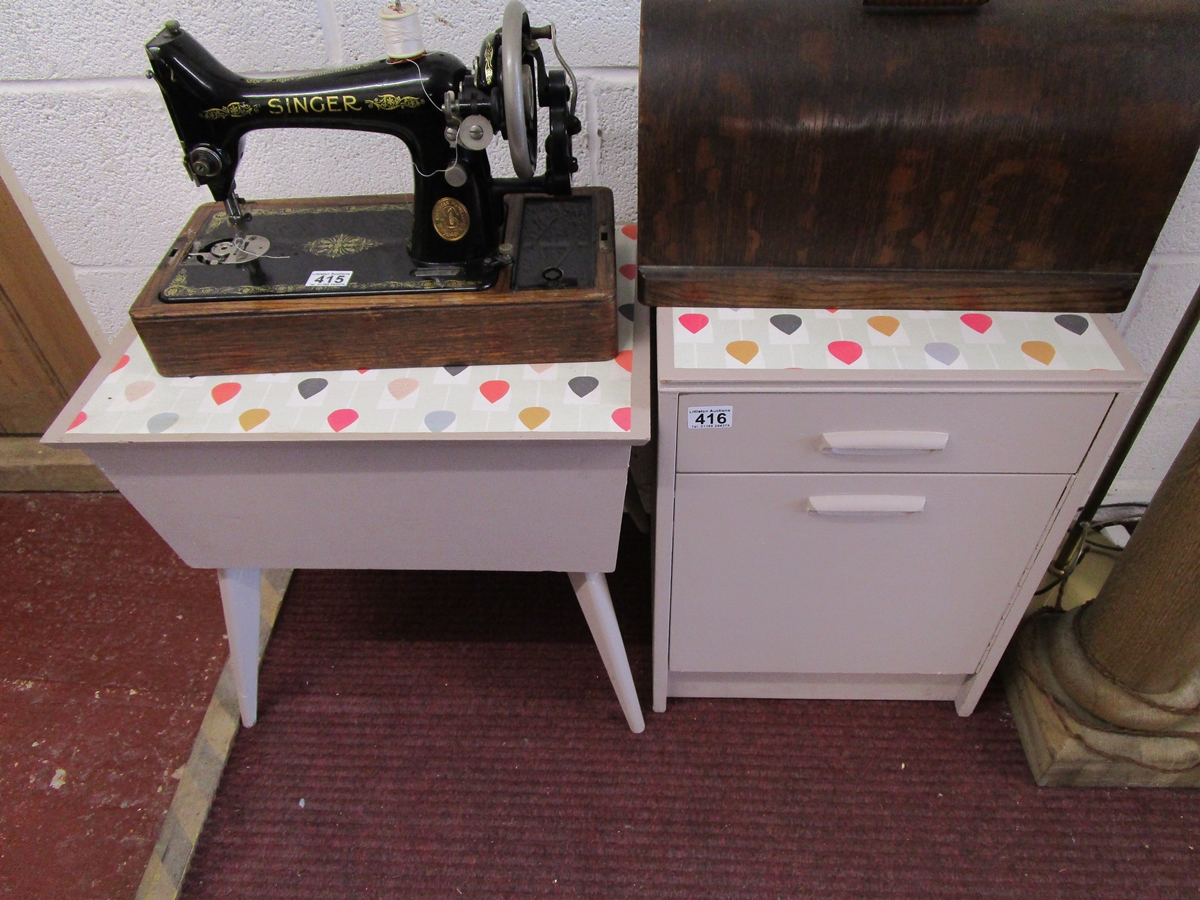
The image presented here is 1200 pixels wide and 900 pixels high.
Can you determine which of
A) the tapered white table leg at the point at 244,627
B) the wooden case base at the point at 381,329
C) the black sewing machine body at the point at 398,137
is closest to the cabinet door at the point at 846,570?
the wooden case base at the point at 381,329

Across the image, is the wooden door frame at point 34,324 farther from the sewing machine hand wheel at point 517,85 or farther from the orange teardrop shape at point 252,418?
the sewing machine hand wheel at point 517,85

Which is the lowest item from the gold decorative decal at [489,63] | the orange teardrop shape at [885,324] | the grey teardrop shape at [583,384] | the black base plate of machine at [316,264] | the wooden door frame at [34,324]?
the wooden door frame at [34,324]

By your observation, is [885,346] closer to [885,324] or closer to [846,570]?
[885,324]

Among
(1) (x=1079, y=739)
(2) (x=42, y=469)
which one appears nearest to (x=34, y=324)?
(2) (x=42, y=469)

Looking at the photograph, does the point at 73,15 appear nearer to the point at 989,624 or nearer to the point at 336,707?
the point at 336,707

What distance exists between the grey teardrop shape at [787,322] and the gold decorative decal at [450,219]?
37 cm

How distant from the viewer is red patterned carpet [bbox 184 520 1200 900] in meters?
1.25

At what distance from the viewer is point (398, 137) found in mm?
938

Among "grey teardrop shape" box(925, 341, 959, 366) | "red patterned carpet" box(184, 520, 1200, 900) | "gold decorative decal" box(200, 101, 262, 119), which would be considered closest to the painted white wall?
"gold decorative decal" box(200, 101, 262, 119)

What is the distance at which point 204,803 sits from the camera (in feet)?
4.35

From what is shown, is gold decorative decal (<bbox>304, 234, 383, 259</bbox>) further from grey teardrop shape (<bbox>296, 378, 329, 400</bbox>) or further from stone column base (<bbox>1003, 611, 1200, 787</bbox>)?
stone column base (<bbox>1003, 611, 1200, 787</bbox>)

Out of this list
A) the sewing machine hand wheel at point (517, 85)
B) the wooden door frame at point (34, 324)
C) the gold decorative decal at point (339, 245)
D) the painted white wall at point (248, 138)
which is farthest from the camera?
the wooden door frame at point (34, 324)

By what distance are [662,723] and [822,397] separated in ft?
2.40

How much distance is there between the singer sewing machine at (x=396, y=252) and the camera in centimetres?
88
